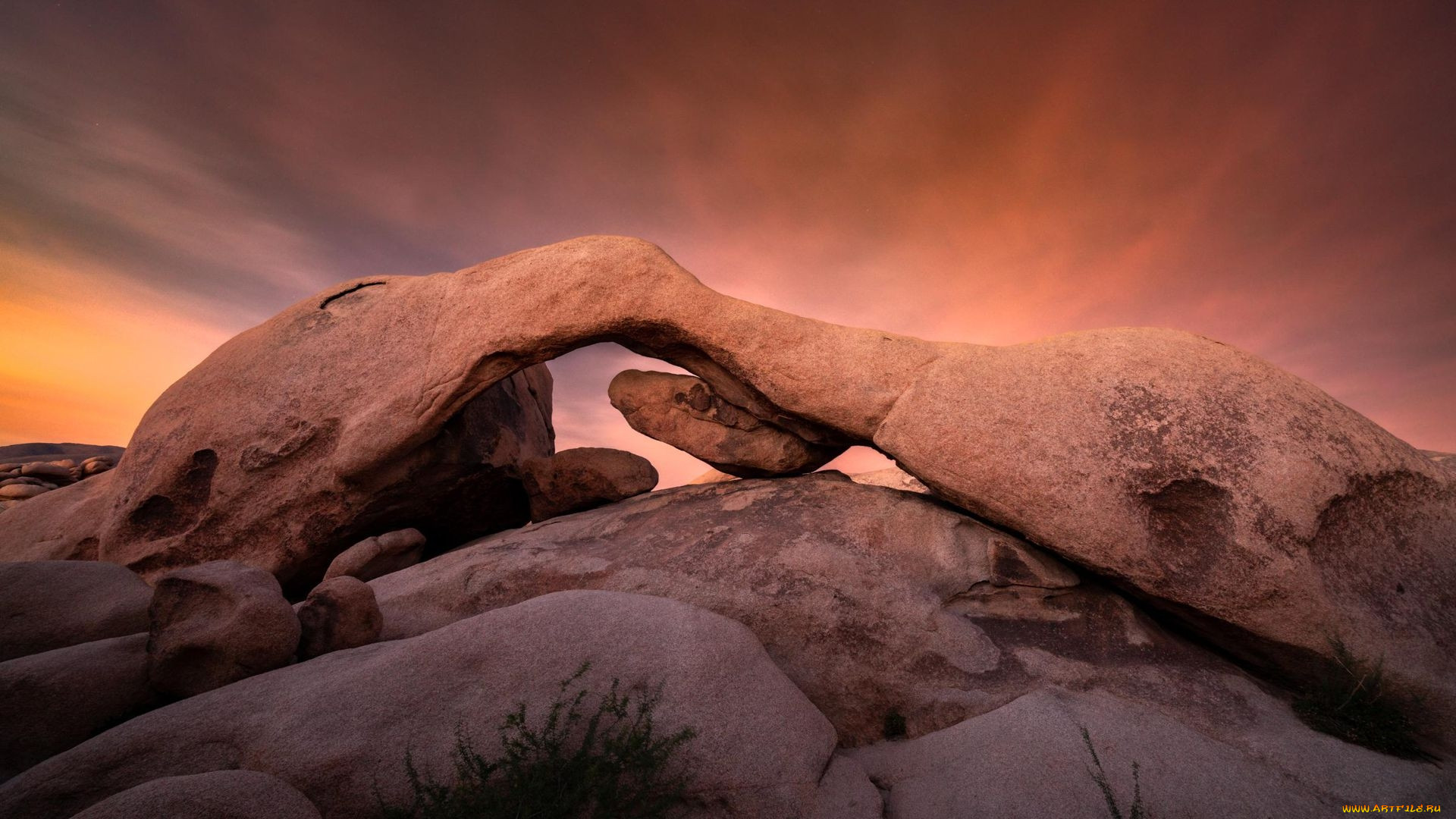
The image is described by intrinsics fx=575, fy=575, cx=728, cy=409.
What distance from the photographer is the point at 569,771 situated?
3.04 meters

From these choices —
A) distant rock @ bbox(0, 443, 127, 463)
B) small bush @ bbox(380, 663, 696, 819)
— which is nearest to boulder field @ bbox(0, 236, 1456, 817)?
small bush @ bbox(380, 663, 696, 819)

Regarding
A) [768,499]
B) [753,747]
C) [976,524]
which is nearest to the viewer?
[753,747]

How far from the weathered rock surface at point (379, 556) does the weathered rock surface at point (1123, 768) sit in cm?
587

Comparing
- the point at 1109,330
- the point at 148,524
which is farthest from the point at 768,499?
the point at 148,524

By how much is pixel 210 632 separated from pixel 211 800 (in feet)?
6.69

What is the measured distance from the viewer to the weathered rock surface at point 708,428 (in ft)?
24.6

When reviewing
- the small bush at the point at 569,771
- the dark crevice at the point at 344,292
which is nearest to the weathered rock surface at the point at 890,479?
the dark crevice at the point at 344,292

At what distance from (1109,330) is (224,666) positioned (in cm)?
840

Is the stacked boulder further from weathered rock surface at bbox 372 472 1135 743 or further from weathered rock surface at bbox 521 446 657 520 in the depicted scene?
weathered rock surface at bbox 372 472 1135 743

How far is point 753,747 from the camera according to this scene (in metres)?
3.58

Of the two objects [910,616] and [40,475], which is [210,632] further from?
[40,475]

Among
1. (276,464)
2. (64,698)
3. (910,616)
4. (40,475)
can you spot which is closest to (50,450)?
(40,475)

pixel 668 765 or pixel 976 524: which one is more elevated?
pixel 976 524

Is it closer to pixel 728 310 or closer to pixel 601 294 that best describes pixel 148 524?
pixel 601 294
